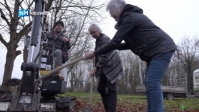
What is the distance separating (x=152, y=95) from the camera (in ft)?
9.95

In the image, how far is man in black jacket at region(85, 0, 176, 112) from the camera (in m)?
3.05

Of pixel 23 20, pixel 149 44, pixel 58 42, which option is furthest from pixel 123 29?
pixel 23 20

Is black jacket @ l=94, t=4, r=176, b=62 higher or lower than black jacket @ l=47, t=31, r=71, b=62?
lower

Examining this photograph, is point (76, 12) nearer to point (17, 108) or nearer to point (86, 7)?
point (86, 7)

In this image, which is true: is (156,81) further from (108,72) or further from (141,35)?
(108,72)

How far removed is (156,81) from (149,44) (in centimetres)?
43

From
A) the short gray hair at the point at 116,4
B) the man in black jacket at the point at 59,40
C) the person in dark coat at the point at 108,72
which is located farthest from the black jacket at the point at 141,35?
the man in black jacket at the point at 59,40

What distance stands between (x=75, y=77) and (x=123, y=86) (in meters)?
9.14

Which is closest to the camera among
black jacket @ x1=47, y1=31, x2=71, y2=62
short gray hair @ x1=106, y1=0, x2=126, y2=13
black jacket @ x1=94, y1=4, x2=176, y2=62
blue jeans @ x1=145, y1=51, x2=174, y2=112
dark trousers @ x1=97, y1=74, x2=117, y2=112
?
blue jeans @ x1=145, y1=51, x2=174, y2=112

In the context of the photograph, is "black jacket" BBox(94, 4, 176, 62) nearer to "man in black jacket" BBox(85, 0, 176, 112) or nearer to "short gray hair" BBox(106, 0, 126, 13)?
"man in black jacket" BBox(85, 0, 176, 112)

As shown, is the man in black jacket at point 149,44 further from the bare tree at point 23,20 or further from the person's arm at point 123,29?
the bare tree at point 23,20

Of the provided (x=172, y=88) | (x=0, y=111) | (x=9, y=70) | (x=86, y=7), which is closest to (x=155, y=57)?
(x=0, y=111)

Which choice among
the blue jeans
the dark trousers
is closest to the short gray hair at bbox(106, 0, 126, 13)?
the blue jeans

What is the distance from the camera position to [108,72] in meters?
4.77
